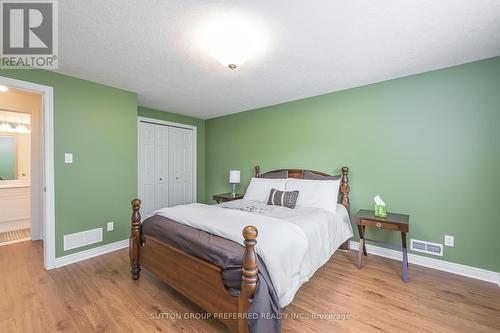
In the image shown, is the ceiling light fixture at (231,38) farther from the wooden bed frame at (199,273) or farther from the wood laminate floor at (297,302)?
the wood laminate floor at (297,302)

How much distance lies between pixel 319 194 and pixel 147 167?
321 cm

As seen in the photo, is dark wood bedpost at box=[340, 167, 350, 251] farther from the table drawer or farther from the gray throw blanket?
the gray throw blanket

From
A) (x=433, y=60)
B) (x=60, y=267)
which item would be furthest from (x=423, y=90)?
(x=60, y=267)

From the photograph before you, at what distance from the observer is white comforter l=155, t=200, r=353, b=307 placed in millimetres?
1512

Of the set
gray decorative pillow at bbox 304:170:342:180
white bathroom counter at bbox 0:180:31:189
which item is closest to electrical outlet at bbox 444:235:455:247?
gray decorative pillow at bbox 304:170:342:180

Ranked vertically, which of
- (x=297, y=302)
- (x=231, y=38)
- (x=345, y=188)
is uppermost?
(x=231, y=38)

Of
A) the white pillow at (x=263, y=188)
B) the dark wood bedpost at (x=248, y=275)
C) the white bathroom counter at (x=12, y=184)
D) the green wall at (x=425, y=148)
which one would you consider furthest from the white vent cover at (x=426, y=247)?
the white bathroom counter at (x=12, y=184)

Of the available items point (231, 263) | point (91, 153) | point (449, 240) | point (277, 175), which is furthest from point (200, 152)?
point (449, 240)

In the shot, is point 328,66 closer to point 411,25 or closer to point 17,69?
point 411,25

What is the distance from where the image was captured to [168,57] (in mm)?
2232

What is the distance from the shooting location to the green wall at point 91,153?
261 centimetres

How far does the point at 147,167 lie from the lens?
417 centimetres

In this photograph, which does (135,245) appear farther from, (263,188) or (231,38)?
(231,38)

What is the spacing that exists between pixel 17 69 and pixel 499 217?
209 inches
